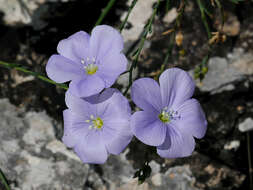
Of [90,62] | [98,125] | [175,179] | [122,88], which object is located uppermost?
[90,62]

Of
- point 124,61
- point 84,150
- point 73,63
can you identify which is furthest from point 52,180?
point 124,61

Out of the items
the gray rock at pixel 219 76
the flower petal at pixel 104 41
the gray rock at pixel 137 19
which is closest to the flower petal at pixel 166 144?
the flower petal at pixel 104 41

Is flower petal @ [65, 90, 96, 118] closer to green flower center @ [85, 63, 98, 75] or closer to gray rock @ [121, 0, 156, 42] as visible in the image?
green flower center @ [85, 63, 98, 75]

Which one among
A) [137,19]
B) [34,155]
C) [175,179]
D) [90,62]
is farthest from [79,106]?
[137,19]

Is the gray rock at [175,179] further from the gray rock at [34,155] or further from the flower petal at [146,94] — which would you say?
the flower petal at [146,94]

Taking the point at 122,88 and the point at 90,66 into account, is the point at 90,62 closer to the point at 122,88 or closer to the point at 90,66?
the point at 90,66

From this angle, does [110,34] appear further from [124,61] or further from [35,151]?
[35,151]
